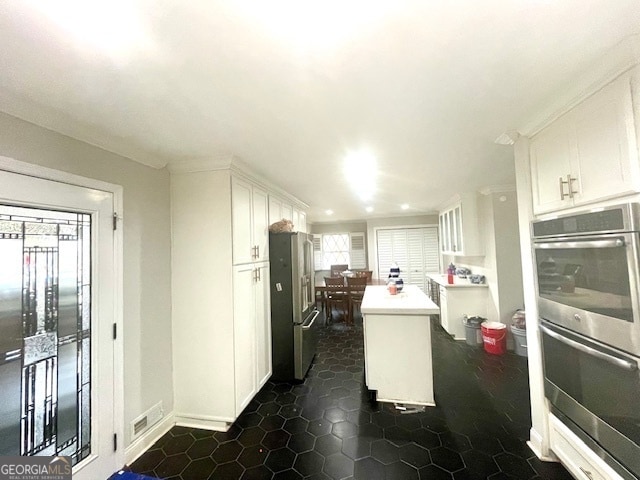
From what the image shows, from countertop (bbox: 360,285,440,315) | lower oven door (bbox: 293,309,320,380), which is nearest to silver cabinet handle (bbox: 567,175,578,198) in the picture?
countertop (bbox: 360,285,440,315)

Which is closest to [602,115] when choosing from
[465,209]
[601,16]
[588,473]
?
[601,16]

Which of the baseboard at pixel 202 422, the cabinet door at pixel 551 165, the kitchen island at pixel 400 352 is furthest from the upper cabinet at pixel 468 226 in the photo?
the baseboard at pixel 202 422

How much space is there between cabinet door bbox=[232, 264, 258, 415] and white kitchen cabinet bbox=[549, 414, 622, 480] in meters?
2.31

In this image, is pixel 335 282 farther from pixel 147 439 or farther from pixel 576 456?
pixel 576 456

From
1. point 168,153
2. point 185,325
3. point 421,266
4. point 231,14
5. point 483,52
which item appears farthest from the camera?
point 421,266

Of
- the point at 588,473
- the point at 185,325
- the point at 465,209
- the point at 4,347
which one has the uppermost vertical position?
the point at 465,209

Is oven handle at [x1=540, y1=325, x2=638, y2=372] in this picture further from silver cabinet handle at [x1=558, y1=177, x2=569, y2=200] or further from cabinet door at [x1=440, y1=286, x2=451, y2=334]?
cabinet door at [x1=440, y1=286, x2=451, y2=334]

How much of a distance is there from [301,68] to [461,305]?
163 inches

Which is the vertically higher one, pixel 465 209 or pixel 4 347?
pixel 465 209

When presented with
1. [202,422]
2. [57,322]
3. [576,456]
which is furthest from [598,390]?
[57,322]

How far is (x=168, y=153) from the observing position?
7.06ft

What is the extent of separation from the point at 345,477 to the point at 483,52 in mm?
2476

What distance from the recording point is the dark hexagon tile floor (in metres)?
1.77

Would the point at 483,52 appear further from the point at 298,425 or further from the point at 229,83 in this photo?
the point at 298,425
